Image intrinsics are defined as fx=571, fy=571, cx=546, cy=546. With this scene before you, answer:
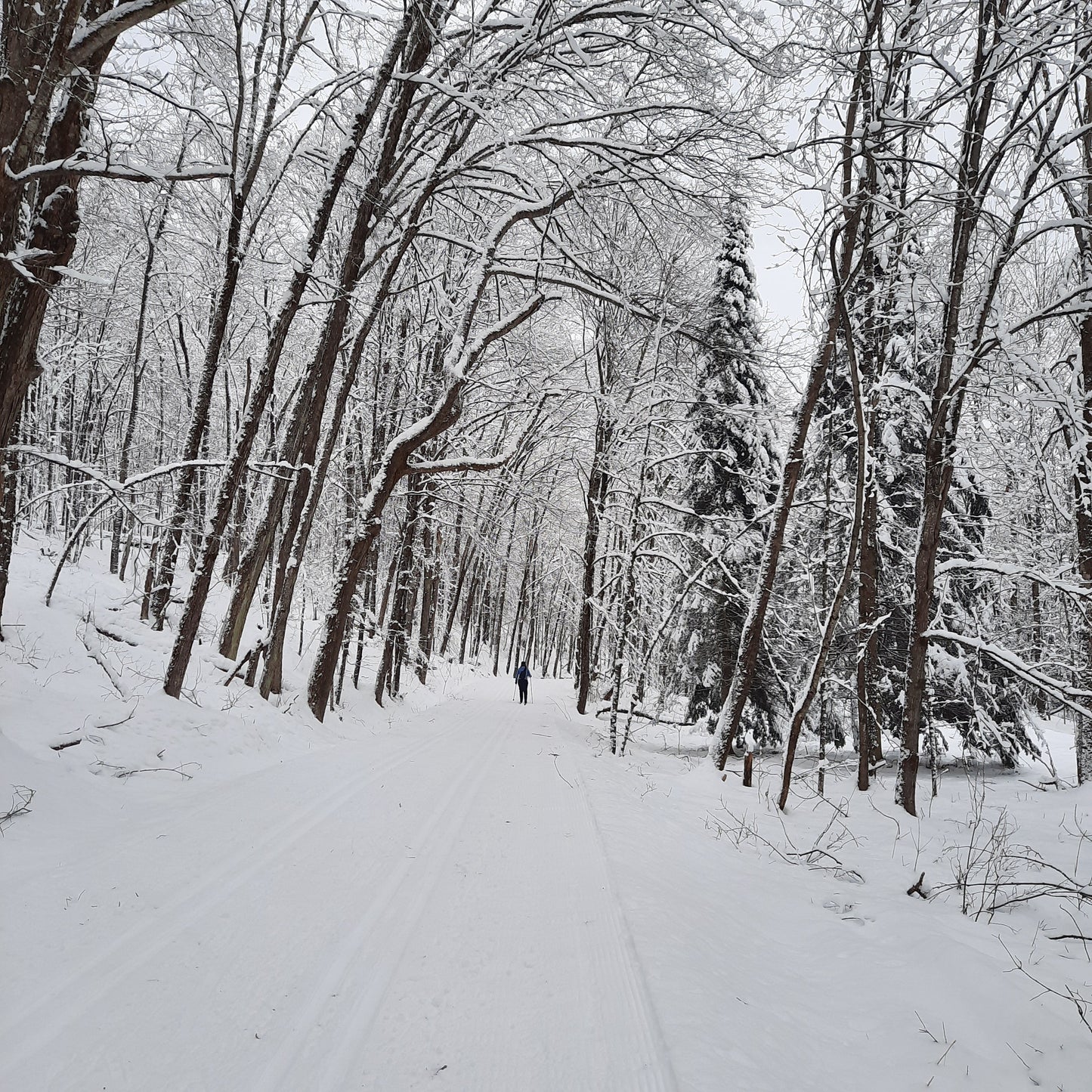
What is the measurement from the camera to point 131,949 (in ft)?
9.34

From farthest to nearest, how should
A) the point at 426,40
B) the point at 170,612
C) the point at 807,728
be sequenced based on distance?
the point at 170,612 → the point at 807,728 → the point at 426,40

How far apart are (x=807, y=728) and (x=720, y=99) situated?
1163cm

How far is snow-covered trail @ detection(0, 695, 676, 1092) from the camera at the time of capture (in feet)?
7.47

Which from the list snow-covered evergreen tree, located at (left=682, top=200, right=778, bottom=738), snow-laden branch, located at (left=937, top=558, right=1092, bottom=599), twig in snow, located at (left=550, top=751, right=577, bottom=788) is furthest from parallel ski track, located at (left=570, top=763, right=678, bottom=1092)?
snow-covered evergreen tree, located at (left=682, top=200, right=778, bottom=738)

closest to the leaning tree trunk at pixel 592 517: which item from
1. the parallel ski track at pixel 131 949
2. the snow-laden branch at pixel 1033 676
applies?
the snow-laden branch at pixel 1033 676

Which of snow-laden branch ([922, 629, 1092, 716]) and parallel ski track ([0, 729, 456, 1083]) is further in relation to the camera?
snow-laden branch ([922, 629, 1092, 716])

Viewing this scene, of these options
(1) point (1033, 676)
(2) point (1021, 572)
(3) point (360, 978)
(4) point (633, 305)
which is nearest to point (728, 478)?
(4) point (633, 305)

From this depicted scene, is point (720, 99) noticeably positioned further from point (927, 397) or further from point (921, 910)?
point (921, 910)

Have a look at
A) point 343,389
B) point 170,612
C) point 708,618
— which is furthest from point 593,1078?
point 170,612

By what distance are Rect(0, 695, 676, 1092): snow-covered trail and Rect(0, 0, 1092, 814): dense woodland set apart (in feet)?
11.4

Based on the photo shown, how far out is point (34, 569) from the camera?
15.0 metres

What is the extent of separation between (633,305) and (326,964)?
8.24 meters

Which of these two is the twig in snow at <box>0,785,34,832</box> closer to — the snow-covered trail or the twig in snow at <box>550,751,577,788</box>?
the snow-covered trail

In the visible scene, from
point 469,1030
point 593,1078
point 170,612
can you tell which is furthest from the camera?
point 170,612
